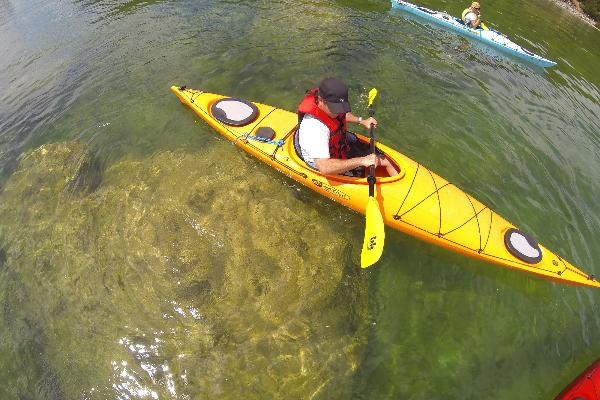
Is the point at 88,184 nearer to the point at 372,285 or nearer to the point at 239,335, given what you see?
the point at 239,335

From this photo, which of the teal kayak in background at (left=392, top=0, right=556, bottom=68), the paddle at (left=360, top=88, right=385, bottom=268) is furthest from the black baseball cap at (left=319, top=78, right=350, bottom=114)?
the teal kayak in background at (left=392, top=0, right=556, bottom=68)

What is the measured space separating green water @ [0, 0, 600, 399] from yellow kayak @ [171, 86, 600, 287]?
0.37 meters

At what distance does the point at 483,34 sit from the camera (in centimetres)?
1238

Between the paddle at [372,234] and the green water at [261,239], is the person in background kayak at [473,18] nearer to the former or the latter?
the green water at [261,239]

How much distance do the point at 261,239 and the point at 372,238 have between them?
198 cm

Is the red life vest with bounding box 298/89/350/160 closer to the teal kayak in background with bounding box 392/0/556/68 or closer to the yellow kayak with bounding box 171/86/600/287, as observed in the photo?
the yellow kayak with bounding box 171/86/600/287

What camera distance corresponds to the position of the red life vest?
5.48m

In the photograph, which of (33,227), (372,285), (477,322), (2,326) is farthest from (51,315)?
(477,322)

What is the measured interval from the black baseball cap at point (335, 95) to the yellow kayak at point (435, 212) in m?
1.24

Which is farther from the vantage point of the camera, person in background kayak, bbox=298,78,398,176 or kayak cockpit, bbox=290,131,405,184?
kayak cockpit, bbox=290,131,405,184

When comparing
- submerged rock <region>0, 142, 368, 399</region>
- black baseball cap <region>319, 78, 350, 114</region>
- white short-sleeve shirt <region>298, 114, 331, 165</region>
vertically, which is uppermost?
black baseball cap <region>319, 78, 350, 114</region>

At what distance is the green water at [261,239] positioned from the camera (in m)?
4.81

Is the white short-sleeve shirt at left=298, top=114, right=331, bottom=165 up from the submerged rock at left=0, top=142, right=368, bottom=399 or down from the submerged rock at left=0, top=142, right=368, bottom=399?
up

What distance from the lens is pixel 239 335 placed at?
504 centimetres
